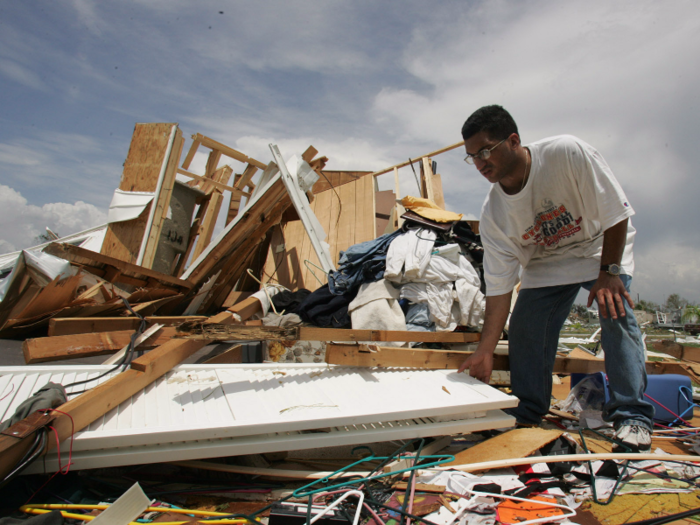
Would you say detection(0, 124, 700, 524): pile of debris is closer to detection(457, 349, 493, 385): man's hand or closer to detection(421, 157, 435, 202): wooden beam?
detection(457, 349, 493, 385): man's hand

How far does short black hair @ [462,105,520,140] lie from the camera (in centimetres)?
191

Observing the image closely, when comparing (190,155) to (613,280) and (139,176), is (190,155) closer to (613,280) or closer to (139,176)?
(139,176)

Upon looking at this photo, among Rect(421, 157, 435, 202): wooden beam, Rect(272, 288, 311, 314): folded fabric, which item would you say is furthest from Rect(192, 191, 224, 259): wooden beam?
Rect(421, 157, 435, 202): wooden beam

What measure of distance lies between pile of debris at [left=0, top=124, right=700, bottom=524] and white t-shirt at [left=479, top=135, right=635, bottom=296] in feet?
2.09

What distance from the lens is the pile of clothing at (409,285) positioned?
9.44ft

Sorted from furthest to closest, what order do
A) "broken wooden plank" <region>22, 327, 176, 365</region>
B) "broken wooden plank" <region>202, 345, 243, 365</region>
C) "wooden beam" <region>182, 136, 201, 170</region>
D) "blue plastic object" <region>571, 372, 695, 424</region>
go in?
"wooden beam" <region>182, 136, 201, 170</region>, "broken wooden plank" <region>202, 345, 243, 365</region>, "broken wooden plank" <region>22, 327, 176, 365</region>, "blue plastic object" <region>571, 372, 695, 424</region>

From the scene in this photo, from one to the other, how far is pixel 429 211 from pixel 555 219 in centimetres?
147

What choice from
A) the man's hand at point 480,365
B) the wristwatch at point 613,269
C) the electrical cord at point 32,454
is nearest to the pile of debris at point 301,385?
the electrical cord at point 32,454

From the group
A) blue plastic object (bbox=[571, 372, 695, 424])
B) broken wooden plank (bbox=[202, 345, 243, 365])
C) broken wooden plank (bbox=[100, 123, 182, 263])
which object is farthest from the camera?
broken wooden plank (bbox=[100, 123, 182, 263])

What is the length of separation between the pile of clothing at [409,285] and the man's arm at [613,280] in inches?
45.4

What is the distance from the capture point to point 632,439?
1662 mm

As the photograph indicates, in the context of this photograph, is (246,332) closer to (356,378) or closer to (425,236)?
(356,378)

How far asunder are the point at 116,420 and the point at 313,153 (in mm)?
3399

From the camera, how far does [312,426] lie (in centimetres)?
143
